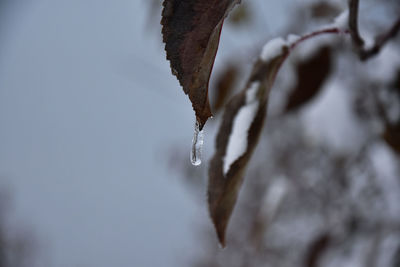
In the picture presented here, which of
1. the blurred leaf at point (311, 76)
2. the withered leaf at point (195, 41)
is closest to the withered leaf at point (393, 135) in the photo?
the blurred leaf at point (311, 76)

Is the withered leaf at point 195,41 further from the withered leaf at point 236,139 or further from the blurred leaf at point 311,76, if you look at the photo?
the blurred leaf at point 311,76

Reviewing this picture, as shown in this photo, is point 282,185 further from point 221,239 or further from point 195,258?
point 195,258

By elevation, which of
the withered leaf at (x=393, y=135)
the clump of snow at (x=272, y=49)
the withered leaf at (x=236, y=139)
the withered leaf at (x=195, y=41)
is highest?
the withered leaf at (x=195, y=41)

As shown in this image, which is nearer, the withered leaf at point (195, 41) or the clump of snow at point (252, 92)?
the withered leaf at point (195, 41)

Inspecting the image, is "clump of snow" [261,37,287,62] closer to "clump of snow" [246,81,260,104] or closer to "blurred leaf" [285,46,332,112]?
"clump of snow" [246,81,260,104]

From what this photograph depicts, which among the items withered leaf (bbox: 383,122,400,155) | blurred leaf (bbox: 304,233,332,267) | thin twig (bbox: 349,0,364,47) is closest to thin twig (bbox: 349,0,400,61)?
thin twig (bbox: 349,0,364,47)

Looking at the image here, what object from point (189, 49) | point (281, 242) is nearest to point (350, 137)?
point (189, 49)

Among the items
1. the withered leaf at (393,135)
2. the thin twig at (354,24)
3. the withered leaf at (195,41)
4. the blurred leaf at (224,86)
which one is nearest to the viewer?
the withered leaf at (195,41)
